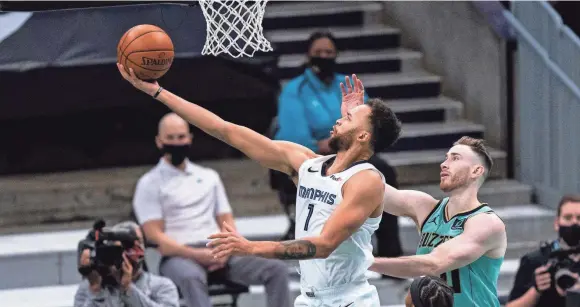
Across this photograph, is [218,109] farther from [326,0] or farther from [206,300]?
[206,300]

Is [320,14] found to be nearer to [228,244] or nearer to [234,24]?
[234,24]

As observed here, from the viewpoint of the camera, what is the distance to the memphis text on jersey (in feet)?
16.9

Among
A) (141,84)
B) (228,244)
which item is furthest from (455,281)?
(141,84)

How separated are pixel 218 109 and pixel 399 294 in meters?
2.94

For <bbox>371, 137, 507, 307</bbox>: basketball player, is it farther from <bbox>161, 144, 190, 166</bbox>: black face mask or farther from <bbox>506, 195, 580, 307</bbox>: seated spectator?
<bbox>161, 144, 190, 166</bbox>: black face mask

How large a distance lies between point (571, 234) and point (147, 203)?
2.72m

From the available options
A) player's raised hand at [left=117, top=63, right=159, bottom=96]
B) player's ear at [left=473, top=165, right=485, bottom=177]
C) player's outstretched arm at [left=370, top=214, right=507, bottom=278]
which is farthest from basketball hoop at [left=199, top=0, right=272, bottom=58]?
player's outstretched arm at [left=370, top=214, right=507, bottom=278]

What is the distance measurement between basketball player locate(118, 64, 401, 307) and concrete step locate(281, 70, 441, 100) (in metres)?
4.79

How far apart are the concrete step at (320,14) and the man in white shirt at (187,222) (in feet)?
10.3

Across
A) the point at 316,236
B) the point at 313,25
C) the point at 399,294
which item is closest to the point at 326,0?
the point at 313,25

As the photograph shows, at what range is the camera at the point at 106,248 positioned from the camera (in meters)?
6.78

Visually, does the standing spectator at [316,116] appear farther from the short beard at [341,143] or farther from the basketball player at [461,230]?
the short beard at [341,143]

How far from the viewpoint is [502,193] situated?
376 inches

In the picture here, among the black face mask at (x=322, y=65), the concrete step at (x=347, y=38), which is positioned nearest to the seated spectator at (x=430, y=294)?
the black face mask at (x=322, y=65)
